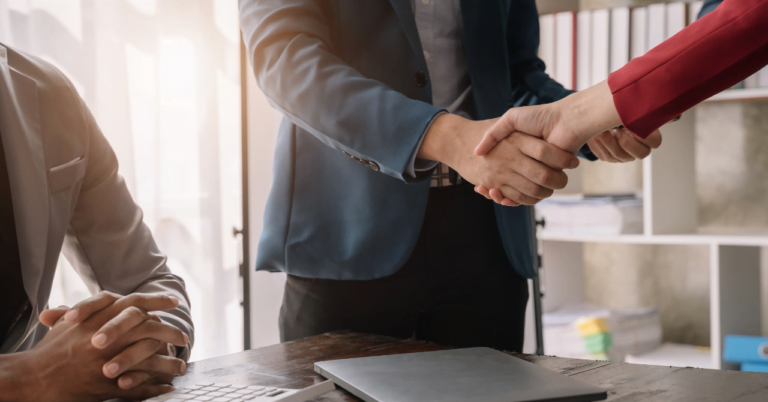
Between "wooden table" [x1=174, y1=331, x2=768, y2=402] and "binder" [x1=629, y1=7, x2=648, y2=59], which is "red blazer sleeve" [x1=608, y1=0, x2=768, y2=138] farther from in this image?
"binder" [x1=629, y1=7, x2=648, y2=59]

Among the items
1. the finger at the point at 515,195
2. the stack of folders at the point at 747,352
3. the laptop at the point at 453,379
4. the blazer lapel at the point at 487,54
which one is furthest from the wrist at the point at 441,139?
the stack of folders at the point at 747,352

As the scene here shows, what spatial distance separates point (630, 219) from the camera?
6.49 ft

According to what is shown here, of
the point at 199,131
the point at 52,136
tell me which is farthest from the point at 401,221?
the point at 199,131

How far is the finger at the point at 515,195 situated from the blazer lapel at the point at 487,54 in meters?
0.21

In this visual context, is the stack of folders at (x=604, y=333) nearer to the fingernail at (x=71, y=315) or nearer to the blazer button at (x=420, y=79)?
the blazer button at (x=420, y=79)

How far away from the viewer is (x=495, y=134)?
0.91m

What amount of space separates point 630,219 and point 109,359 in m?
1.74

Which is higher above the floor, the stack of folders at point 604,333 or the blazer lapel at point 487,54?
the blazer lapel at point 487,54

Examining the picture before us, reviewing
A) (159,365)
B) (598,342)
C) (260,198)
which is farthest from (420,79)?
(598,342)

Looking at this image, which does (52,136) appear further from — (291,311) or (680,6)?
(680,6)

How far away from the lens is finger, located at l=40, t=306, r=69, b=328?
716mm

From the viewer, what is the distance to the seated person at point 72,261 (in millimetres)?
646

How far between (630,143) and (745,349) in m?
1.04

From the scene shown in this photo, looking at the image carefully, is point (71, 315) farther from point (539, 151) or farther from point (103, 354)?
point (539, 151)
